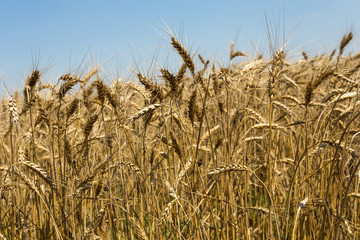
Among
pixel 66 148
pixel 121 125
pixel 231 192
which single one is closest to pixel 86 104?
pixel 121 125

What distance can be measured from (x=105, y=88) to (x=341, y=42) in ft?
11.3

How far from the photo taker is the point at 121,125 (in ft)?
7.57

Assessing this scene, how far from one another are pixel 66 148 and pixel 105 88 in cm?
46

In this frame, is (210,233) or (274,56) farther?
(210,233)

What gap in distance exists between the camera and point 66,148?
1959 millimetres

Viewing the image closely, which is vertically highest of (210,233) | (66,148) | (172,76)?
(172,76)

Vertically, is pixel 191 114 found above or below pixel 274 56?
below

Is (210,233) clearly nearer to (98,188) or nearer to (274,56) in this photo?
(98,188)

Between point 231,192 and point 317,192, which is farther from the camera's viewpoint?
point 317,192

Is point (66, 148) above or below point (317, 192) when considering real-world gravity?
above

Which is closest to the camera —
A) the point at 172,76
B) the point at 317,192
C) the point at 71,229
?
the point at 172,76

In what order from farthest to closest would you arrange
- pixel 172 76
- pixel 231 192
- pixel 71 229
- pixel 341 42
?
pixel 341 42 → pixel 231 192 → pixel 71 229 → pixel 172 76

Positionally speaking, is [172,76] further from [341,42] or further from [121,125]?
[341,42]

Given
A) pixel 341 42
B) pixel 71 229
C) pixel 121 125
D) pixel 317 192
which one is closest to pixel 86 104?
pixel 121 125
